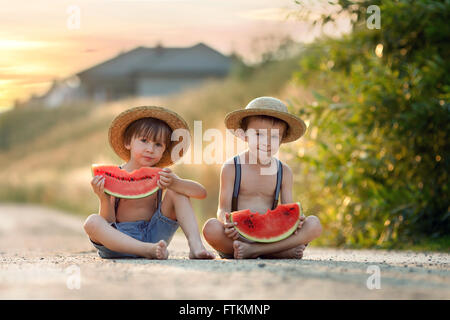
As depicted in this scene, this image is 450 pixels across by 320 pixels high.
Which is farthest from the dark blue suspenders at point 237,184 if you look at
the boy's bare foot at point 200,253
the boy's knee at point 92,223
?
the boy's knee at point 92,223

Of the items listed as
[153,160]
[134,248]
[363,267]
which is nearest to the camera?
[363,267]

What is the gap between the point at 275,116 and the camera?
5.06m

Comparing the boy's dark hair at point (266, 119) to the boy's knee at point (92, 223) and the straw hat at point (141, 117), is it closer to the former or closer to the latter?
the straw hat at point (141, 117)

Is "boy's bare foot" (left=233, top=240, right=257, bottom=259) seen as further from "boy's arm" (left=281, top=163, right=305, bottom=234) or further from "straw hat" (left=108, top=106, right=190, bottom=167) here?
"straw hat" (left=108, top=106, right=190, bottom=167)

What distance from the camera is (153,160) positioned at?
5.09 metres

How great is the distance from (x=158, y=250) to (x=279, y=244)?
0.98 m

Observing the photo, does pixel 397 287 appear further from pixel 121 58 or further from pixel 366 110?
pixel 121 58

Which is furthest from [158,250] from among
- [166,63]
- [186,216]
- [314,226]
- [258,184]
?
[166,63]

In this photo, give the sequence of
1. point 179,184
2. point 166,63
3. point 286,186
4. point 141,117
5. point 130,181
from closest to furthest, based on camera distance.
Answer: point 179,184, point 130,181, point 286,186, point 141,117, point 166,63

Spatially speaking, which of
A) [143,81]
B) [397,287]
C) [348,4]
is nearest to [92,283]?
[397,287]

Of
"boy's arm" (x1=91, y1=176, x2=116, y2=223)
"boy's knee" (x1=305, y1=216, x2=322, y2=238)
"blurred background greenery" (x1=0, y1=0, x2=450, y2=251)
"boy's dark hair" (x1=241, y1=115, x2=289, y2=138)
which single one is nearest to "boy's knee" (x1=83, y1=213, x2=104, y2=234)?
"boy's arm" (x1=91, y1=176, x2=116, y2=223)

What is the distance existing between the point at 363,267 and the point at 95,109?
120ft

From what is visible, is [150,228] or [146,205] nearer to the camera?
[150,228]

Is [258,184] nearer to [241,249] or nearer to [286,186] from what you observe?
[286,186]
